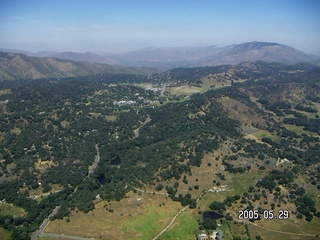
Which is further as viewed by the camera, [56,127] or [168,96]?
[168,96]

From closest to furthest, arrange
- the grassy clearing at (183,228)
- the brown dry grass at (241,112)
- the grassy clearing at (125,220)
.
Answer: the grassy clearing at (183,228)
the grassy clearing at (125,220)
the brown dry grass at (241,112)

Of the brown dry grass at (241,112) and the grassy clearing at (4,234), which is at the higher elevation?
the brown dry grass at (241,112)

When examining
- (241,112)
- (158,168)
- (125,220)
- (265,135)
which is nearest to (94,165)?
(158,168)

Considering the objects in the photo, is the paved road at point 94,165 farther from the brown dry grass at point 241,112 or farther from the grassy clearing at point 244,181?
the brown dry grass at point 241,112

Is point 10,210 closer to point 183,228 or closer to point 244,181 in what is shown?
point 183,228

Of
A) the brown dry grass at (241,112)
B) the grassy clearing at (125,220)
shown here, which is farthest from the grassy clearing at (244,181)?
the brown dry grass at (241,112)

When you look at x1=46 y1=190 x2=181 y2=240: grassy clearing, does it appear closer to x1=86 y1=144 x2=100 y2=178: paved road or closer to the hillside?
the hillside

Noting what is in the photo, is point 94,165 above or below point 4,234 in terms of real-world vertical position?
above

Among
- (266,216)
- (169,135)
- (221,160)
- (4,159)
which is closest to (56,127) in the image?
(4,159)

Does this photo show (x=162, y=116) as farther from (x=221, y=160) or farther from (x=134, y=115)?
(x=221, y=160)
